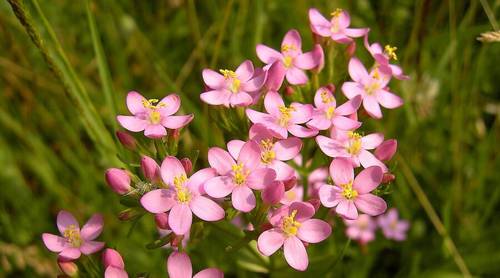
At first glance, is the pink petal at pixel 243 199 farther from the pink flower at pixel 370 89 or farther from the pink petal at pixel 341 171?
the pink flower at pixel 370 89

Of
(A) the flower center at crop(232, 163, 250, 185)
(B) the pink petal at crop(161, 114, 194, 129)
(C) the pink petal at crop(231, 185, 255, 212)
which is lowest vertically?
(C) the pink petal at crop(231, 185, 255, 212)

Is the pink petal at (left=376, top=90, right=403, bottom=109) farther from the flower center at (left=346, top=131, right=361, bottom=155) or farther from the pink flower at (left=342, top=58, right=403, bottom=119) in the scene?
the flower center at (left=346, top=131, right=361, bottom=155)

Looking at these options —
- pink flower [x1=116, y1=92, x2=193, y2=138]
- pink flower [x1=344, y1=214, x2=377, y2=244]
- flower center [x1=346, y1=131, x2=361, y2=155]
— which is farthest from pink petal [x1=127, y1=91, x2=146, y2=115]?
pink flower [x1=344, y1=214, x2=377, y2=244]

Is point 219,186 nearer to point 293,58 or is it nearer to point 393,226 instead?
point 293,58

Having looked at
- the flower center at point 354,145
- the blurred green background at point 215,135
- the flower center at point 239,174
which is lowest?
the blurred green background at point 215,135

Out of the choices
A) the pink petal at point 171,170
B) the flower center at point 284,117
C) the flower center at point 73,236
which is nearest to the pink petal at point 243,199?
the pink petal at point 171,170

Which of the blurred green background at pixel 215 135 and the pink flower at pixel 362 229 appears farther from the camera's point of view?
the pink flower at pixel 362 229
